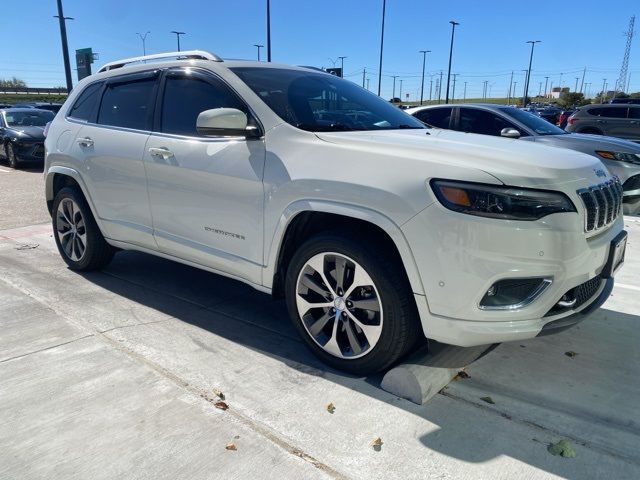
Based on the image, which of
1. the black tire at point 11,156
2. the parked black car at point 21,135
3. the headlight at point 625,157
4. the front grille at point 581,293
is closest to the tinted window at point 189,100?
the front grille at point 581,293

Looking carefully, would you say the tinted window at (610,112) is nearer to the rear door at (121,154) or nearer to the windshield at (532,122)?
the windshield at (532,122)

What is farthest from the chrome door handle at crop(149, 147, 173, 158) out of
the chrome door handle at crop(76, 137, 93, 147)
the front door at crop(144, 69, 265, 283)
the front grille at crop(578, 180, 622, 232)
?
the front grille at crop(578, 180, 622, 232)

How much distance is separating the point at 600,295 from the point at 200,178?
8.31 ft

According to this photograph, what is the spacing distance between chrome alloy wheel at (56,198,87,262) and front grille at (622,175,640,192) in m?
7.21

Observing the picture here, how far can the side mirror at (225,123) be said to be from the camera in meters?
3.12

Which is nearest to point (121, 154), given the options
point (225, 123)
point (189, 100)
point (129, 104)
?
point (129, 104)

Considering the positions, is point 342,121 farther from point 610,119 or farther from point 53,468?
point 610,119

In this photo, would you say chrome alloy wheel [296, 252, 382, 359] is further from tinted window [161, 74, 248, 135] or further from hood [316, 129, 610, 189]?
tinted window [161, 74, 248, 135]

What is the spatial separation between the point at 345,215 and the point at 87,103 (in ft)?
10.4

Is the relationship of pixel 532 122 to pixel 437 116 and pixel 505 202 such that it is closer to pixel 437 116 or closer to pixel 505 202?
pixel 437 116

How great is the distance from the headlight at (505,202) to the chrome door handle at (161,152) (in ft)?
6.96

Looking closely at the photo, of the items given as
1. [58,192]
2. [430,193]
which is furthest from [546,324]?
[58,192]

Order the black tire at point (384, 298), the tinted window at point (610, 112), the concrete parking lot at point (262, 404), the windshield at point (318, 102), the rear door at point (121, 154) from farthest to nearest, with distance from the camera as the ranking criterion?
the tinted window at point (610, 112) → the rear door at point (121, 154) → the windshield at point (318, 102) → the black tire at point (384, 298) → the concrete parking lot at point (262, 404)

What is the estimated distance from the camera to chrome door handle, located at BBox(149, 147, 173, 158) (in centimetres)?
373
